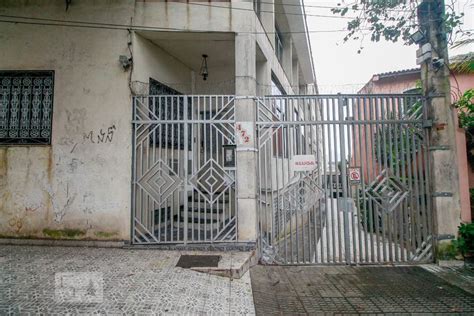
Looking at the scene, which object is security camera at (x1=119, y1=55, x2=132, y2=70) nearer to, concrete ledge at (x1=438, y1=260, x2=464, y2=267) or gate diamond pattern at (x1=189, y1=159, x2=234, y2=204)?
gate diamond pattern at (x1=189, y1=159, x2=234, y2=204)

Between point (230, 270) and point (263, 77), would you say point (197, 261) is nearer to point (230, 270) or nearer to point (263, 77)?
point (230, 270)

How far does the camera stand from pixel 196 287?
3834mm

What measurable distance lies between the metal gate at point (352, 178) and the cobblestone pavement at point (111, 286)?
62.4 inches

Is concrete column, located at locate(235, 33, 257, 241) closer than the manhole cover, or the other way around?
the manhole cover

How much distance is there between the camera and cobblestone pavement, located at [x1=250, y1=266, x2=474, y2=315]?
3.56 metres

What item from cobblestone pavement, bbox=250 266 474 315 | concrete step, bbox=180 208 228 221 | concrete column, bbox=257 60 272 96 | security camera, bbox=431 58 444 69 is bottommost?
cobblestone pavement, bbox=250 266 474 315

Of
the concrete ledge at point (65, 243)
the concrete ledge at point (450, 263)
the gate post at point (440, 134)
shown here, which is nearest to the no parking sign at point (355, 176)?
the gate post at point (440, 134)

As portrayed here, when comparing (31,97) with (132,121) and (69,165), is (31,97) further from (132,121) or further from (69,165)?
(132,121)

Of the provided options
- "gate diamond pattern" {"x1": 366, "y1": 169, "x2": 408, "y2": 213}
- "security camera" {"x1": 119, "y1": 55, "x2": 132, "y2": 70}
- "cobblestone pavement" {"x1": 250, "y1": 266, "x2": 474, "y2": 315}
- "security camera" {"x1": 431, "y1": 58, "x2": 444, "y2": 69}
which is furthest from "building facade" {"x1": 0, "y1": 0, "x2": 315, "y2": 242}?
"security camera" {"x1": 431, "y1": 58, "x2": 444, "y2": 69}

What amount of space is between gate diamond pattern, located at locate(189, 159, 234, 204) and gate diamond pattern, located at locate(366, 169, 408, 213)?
8.93ft

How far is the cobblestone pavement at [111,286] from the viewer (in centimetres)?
326

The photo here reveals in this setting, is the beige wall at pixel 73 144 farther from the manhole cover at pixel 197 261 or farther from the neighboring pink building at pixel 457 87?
the neighboring pink building at pixel 457 87

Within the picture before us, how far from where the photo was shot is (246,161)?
17.5 ft

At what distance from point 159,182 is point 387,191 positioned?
4.36 meters
